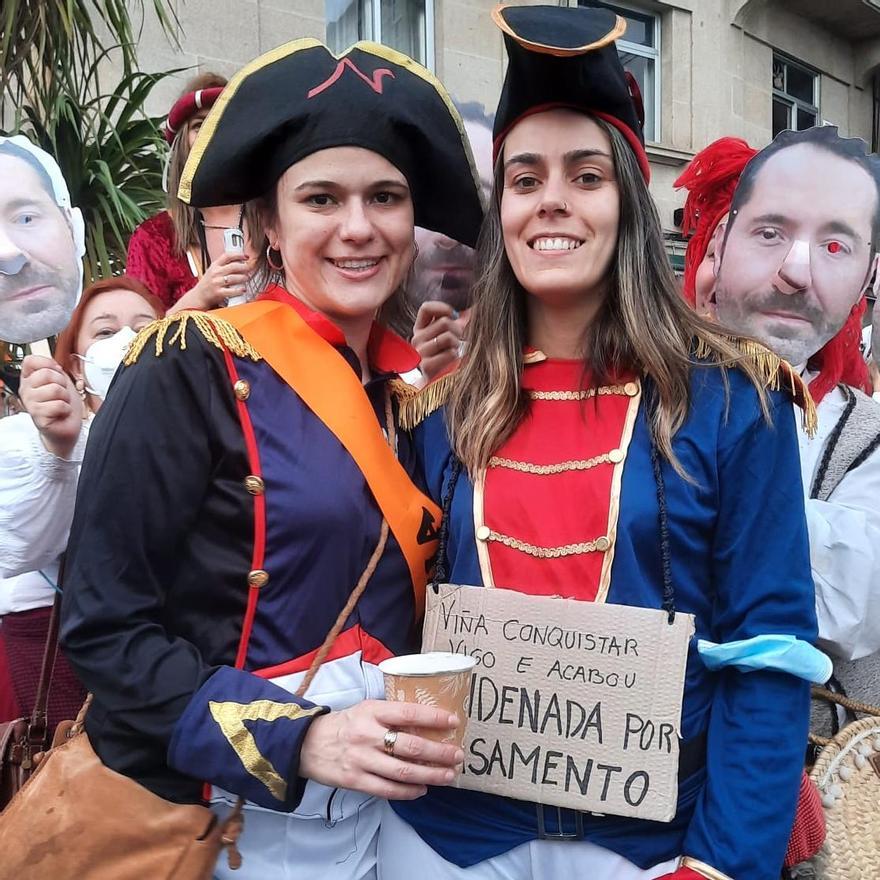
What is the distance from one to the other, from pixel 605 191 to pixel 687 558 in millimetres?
690

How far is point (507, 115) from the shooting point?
1.74 metres

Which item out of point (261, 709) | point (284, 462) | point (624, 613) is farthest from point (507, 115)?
point (261, 709)

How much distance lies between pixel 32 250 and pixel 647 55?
9.43m

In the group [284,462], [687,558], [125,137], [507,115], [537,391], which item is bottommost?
[687,558]

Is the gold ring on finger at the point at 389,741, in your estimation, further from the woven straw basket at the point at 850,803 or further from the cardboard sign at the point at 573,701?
the woven straw basket at the point at 850,803

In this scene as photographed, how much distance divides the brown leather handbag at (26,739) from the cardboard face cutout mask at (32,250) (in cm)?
63

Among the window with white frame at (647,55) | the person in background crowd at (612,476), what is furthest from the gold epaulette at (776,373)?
the window with white frame at (647,55)

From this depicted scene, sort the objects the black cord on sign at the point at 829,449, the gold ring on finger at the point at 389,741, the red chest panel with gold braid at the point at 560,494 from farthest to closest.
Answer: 1. the black cord on sign at the point at 829,449
2. the red chest panel with gold braid at the point at 560,494
3. the gold ring on finger at the point at 389,741

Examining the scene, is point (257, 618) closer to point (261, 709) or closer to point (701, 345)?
point (261, 709)

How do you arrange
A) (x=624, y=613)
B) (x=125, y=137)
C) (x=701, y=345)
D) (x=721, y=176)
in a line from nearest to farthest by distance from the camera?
(x=624, y=613)
(x=701, y=345)
(x=721, y=176)
(x=125, y=137)

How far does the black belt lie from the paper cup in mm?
279

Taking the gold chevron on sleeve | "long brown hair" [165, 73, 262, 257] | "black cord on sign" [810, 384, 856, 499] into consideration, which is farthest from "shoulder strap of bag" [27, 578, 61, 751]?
"black cord on sign" [810, 384, 856, 499]

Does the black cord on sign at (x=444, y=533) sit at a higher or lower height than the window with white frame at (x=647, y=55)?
lower

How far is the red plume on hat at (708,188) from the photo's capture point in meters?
2.67
